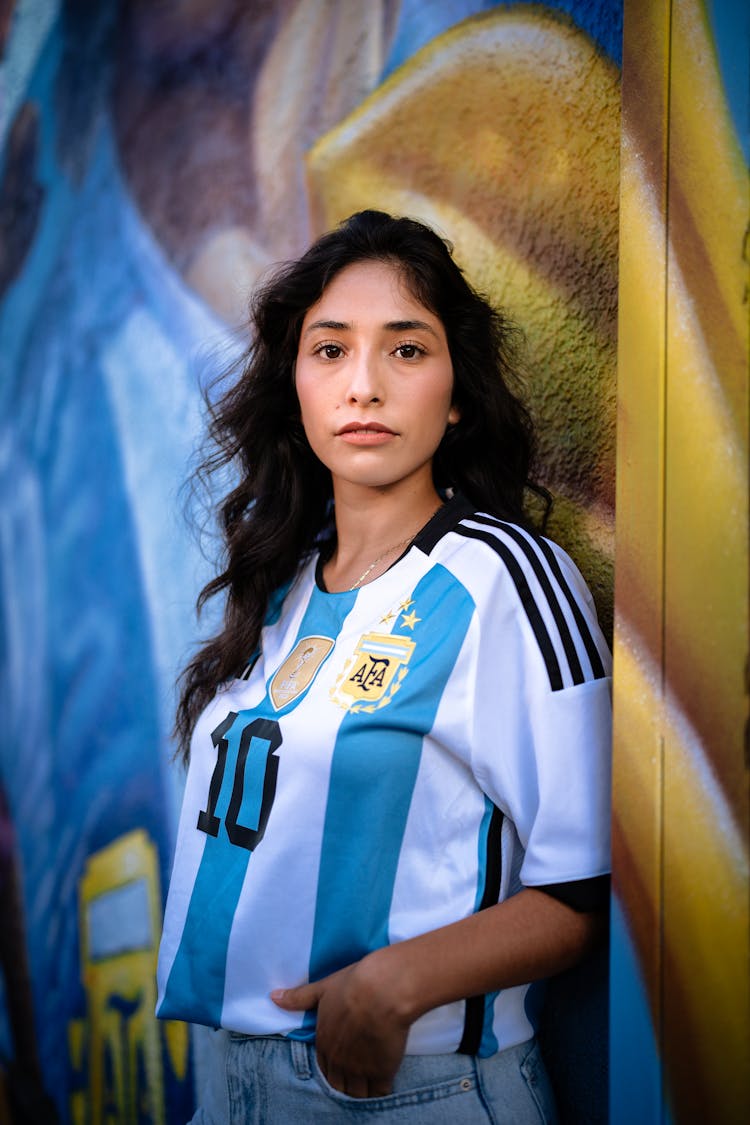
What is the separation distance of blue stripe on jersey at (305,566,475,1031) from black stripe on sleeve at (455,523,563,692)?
0.08 metres

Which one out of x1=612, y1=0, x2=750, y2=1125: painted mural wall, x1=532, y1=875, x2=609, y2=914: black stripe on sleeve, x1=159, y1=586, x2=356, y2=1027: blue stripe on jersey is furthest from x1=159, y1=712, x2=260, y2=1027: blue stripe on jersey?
x1=612, y1=0, x2=750, y2=1125: painted mural wall

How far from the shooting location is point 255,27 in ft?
9.43

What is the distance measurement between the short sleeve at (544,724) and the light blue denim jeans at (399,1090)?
0.30 metres

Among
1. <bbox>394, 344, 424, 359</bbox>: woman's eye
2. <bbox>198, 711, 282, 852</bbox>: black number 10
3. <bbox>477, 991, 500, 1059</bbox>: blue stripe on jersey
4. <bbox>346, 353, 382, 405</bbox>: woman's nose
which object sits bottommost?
<bbox>477, 991, 500, 1059</bbox>: blue stripe on jersey

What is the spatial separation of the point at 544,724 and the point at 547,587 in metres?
0.21

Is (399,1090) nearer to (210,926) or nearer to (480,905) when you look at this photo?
(480,905)

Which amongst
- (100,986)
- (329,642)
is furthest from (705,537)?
(100,986)

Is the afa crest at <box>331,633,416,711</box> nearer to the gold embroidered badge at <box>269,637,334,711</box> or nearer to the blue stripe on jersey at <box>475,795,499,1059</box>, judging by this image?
the gold embroidered badge at <box>269,637,334,711</box>

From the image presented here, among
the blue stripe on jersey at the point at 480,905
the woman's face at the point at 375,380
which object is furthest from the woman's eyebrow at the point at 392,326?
the blue stripe on jersey at the point at 480,905

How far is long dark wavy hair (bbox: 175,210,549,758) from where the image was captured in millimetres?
1755

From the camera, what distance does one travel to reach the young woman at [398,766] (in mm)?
1348

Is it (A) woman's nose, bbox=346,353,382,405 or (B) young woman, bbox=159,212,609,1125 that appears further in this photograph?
(A) woman's nose, bbox=346,353,382,405

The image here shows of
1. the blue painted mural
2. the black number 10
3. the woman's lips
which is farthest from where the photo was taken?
the blue painted mural

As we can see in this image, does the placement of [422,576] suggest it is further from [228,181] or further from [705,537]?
[228,181]
